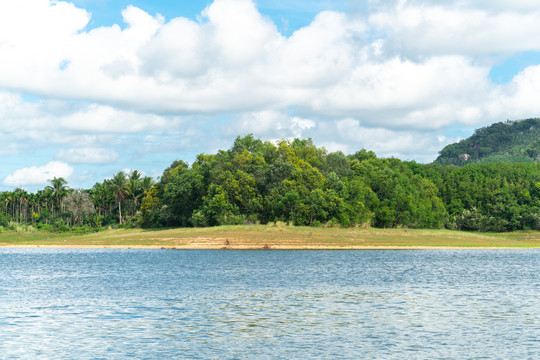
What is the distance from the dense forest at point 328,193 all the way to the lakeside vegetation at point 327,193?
24cm

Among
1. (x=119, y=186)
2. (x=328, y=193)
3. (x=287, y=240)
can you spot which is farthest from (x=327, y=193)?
(x=119, y=186)

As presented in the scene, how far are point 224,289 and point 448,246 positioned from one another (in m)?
71.9

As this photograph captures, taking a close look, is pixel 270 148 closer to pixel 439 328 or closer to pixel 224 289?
pixel 224 289

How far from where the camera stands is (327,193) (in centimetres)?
13200

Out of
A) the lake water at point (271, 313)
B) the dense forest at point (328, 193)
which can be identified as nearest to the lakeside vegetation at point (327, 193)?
the dense forest at point (328, 193)

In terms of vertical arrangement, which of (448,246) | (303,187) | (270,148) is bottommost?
(448,246)

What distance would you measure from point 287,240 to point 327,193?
2525 cm

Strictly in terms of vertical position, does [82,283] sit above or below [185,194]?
below

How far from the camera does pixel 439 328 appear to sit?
32219mm

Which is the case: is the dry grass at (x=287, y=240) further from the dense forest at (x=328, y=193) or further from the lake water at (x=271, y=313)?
the lake water at (x=271, y=313)

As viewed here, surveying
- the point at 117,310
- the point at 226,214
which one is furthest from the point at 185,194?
the point at 117,310

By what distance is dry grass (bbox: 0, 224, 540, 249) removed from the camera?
10900cm

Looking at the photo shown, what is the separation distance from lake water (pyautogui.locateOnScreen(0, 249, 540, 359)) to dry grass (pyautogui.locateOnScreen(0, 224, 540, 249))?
127ft

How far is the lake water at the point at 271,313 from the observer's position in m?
27.4
